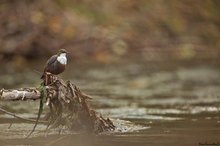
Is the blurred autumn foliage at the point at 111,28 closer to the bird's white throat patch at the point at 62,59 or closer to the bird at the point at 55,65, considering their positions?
the bird's white throat patch at the point at 62,59

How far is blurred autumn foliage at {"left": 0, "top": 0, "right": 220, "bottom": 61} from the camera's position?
2031cm

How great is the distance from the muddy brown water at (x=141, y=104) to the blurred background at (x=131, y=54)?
2cm

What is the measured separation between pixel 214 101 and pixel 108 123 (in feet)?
13.6

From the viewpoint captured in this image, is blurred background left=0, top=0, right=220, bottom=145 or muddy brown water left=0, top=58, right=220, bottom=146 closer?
muddy brown water left=0, top=58, right=220, bottom=146

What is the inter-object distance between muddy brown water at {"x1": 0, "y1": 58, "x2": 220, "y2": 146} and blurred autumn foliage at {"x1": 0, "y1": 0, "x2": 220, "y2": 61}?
102 centimetres

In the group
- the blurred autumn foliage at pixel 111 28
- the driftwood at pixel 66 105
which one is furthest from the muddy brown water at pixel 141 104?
the blurred autumn foliage at pixel 111 28

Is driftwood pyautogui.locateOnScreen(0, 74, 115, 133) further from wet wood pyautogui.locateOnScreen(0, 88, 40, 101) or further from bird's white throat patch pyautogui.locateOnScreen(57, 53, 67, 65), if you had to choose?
bird's white throat patch pyautogui.locateOnScreen(57, 53, 67, 65)

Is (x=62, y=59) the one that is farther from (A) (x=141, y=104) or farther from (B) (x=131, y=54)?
(B) (x=131, y=54)

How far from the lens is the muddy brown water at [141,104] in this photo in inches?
328

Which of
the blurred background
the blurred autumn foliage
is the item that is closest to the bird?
the blurred background

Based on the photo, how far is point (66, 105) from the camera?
337 inches

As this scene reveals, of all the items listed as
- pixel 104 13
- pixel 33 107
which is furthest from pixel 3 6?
pixel 33 107

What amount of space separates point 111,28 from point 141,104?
11149mm

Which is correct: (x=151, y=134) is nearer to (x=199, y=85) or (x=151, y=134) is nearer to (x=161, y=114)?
(x=161, y=114)
